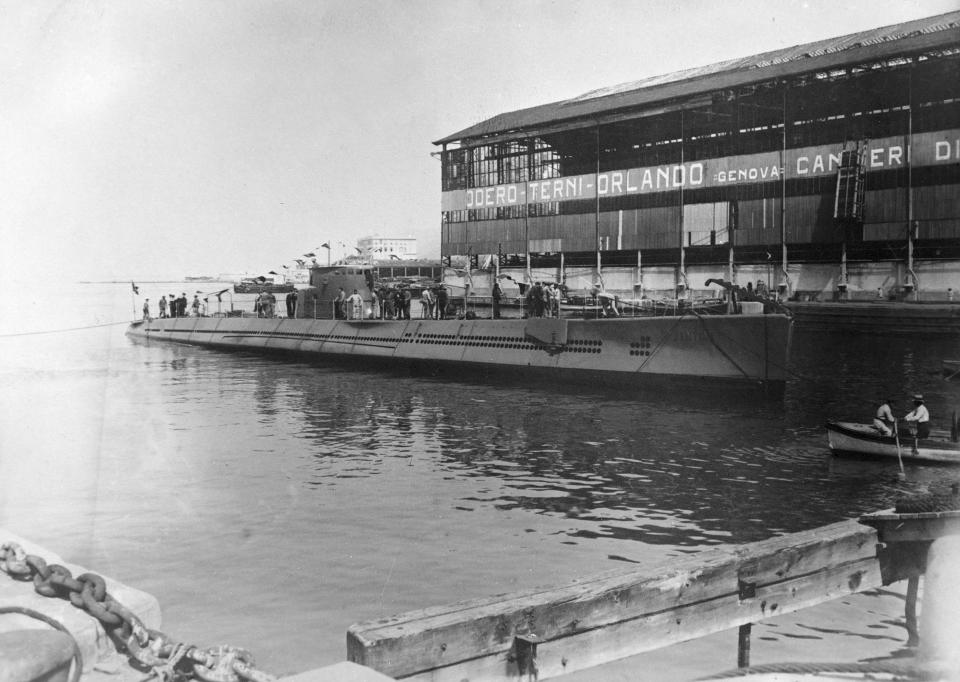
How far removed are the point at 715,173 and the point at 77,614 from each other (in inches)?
1746

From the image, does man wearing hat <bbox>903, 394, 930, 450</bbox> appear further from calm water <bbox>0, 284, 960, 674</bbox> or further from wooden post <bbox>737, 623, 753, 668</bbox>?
wooden post <bbox>737, 623, 753, 668</bbox>

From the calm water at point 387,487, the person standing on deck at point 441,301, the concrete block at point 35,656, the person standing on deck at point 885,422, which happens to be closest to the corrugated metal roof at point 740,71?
the person standing on deck at point 441,301

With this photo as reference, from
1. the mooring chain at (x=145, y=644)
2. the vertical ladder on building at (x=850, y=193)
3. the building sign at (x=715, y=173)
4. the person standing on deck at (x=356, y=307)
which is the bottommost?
the mooring chain at (x=145, y=644)

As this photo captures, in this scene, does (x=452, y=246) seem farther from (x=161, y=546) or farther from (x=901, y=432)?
(x=161, y=546)

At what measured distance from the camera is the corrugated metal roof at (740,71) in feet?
124

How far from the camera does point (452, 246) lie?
58.2 metres

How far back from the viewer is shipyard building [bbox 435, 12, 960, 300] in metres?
38.4

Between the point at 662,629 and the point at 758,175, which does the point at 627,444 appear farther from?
the point at 758,175

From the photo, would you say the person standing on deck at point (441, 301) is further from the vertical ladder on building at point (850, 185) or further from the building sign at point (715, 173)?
the vertical ladder on building at point (850, 185)

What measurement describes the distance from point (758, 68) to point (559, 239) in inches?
596

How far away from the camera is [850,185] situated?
38906mm

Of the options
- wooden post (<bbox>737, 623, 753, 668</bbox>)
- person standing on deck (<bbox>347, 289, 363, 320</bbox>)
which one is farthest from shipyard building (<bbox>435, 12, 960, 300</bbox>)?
wooden post (<bbox>737, 623, 753, 668</bbox>)

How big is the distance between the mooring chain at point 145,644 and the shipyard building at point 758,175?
1573 inches

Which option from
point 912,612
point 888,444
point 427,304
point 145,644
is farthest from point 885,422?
point 427,304
